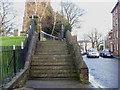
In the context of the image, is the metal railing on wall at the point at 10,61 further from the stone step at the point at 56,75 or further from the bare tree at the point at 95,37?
the bare tree at the point at 95,37

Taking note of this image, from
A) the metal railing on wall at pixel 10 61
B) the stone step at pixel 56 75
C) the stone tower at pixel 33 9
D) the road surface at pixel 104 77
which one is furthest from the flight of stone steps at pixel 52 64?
the stone tower at pixel 33 9

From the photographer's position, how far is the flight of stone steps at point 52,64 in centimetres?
992

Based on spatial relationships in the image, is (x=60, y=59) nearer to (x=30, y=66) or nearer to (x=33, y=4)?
(x=30, y=66)

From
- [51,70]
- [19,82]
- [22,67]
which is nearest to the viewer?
[19,82]

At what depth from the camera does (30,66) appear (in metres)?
10.6

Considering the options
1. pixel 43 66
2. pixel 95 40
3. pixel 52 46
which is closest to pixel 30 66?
pixel 43 66

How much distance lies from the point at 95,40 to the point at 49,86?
88953 millimetres

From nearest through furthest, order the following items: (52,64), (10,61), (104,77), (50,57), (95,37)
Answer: (10,61)
(52,64)
(104,77)
(50,57)
(95,37)

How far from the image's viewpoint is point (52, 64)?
35.7ft

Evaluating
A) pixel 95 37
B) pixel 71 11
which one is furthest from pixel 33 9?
pixel 95 37

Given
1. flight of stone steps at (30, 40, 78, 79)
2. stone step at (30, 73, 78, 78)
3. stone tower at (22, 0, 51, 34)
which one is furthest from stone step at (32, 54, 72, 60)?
stone tower at (22, 0, 51, 34)

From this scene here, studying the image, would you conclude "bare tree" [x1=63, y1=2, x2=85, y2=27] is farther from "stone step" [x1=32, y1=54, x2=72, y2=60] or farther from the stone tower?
"stone step" [x1=32, y1=54, x2=72, y2=60]

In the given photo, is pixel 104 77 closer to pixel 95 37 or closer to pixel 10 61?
pixel 10 61

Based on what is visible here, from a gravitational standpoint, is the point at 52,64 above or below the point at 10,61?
below
